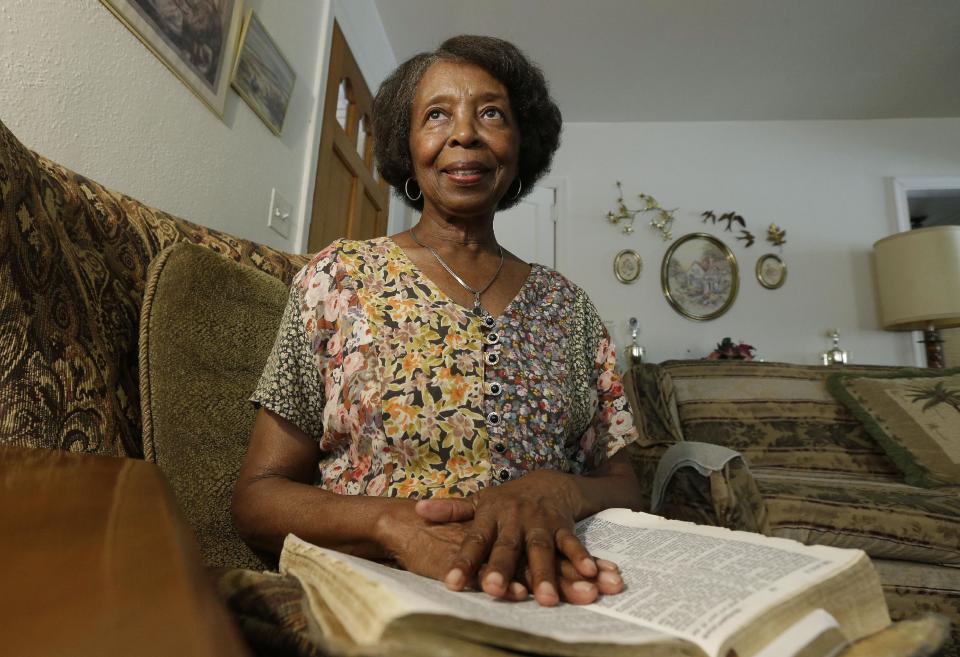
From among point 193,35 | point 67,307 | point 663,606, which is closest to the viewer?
point 663,606

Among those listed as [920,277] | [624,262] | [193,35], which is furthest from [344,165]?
[920,277]

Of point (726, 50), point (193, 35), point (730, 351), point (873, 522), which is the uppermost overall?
point (726, 50)

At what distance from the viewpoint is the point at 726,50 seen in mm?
2979

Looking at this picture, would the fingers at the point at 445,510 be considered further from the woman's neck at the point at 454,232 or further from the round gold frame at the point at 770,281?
the round gold frame at the point at 770,281

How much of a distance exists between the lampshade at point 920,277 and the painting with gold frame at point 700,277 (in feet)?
2.69

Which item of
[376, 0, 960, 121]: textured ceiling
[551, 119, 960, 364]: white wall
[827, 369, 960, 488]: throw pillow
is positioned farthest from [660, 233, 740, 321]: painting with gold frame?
[827, 369, 960, 488]: throw pillow

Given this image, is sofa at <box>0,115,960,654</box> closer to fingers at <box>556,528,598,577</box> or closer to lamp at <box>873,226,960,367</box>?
fingers at <box>556,528,598,577</box>

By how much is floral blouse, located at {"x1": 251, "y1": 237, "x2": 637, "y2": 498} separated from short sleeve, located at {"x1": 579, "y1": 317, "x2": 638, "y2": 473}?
0.09ft

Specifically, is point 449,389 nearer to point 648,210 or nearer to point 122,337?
point 122,337

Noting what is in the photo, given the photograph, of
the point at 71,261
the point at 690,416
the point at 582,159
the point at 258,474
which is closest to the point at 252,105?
the point at 71,261

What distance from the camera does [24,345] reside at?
499 mm

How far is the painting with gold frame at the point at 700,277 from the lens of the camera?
3486 millimetres

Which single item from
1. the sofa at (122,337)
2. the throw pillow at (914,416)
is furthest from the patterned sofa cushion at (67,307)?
the throw pillow at (914,416)

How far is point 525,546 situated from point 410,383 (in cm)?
33
